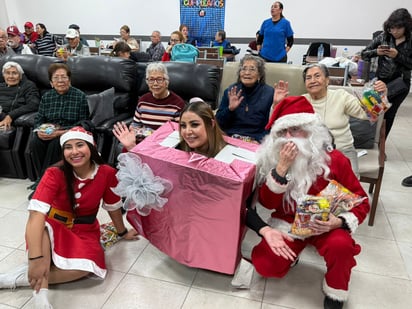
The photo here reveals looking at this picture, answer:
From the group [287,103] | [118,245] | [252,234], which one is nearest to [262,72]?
[287,103]

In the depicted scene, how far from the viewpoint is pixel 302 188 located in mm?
1404

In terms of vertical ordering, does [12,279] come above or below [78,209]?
below

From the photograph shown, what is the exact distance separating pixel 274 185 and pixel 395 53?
2.10 metres

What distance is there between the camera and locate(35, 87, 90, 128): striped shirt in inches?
100.0

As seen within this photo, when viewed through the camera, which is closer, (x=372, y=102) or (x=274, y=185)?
(x=274, y=185)

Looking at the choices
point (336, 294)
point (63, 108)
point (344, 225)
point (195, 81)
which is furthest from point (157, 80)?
point (336, 294)

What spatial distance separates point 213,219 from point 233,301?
44 cm

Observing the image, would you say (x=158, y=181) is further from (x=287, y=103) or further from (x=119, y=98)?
(x=119, y=98)

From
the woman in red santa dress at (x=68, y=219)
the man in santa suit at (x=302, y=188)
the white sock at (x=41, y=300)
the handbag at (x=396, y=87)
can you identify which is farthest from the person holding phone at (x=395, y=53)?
the white sock at (x=41, y=300)

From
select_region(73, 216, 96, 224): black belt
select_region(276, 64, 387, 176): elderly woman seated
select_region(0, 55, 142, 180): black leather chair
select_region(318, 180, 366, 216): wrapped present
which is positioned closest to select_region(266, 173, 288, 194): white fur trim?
select_region(318, 180, 366, 216): wrapped present

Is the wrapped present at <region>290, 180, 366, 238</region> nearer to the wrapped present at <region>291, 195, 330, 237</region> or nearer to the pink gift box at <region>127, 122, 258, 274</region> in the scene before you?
the wrapped present at <region>291, 195, 330, 237</region>

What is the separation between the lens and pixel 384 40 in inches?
109

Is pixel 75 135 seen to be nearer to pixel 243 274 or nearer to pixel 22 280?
pixel 22 280

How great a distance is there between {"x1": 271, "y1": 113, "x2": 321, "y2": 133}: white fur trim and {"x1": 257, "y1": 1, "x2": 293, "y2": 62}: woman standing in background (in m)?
3.33
